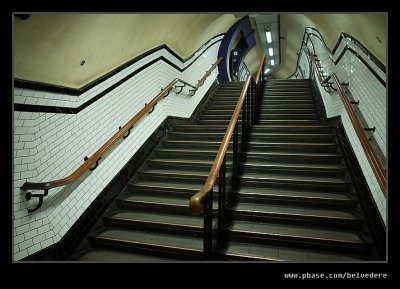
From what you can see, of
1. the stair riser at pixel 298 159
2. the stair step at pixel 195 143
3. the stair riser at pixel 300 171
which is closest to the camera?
the stair riser at pixel 300 171

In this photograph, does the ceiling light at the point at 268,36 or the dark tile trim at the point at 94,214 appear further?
the ceiling light at the point at 268,36

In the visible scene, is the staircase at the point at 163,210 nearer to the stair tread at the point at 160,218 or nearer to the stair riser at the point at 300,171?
the stair tread at the point at 160,218

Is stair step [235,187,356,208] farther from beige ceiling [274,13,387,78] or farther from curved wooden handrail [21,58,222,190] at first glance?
curved wooden handrail [21,58,222,190]

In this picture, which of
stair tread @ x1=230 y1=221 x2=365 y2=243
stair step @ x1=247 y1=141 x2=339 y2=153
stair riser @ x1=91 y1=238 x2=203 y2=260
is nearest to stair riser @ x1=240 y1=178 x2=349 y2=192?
stair tread @ x1=230 y1=221 x2=365 y2=243

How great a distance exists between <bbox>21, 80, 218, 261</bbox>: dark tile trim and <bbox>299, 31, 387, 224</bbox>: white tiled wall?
9.46 ft

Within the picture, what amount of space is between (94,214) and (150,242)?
80 centimetres

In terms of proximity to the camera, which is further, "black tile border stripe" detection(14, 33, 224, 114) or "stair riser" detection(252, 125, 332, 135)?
"stair riser" detection(252, 125, 332, 135)

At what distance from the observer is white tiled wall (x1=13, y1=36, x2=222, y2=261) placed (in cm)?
221

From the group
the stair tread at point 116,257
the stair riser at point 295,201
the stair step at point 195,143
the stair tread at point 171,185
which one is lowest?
the stair tread at point 116,257

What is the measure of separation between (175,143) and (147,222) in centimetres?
182

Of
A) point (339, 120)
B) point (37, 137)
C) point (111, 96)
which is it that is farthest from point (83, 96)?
point (339, 120)

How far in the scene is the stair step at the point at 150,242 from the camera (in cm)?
256

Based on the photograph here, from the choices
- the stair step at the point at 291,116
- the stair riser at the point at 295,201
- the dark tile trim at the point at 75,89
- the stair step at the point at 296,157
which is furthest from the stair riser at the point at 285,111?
the stair riser at the point at 295,201

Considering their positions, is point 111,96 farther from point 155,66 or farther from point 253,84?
point 253,84
